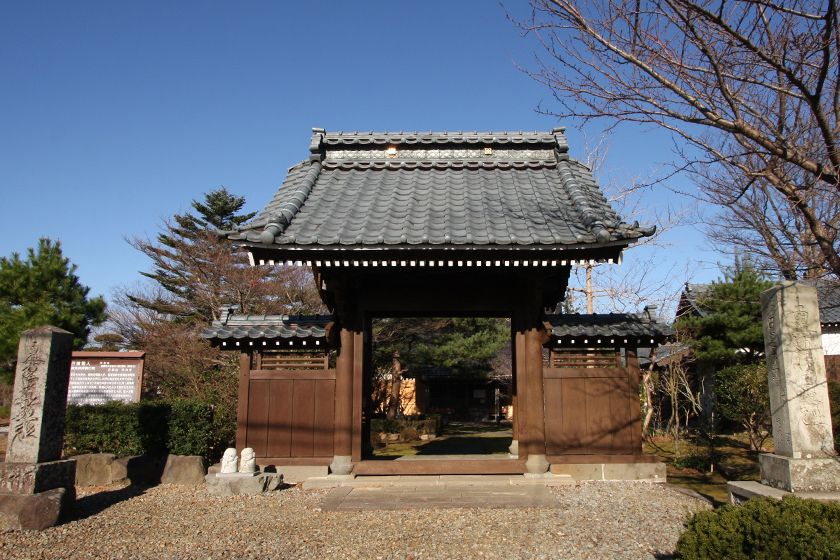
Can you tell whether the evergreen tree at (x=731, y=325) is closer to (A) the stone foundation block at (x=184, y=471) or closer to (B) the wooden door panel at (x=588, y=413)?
(B) the wooden door panel at (x=588, y=413)

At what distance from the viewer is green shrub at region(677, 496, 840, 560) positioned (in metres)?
3.52

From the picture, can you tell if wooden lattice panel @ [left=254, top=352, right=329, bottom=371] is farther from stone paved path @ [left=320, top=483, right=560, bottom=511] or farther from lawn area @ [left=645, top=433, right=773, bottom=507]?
lawn area @ [left=645, top=433, right=773, bottom=507]

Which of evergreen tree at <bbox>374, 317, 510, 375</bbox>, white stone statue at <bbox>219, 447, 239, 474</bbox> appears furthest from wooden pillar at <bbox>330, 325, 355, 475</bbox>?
evergreen tree at <bbox>374, 317, 510, 375</bbox>

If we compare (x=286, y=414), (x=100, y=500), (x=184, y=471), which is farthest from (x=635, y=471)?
(x=100, y=500)

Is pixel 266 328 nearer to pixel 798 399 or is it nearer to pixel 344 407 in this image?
pixel 344 407

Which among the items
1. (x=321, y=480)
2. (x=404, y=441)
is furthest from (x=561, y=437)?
(x=404, y=441)

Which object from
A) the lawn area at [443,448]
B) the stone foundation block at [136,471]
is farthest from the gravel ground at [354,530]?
the lawn area at [443,448]

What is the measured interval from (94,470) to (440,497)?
20.8ft

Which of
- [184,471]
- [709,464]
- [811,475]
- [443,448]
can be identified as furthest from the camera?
[443,448]

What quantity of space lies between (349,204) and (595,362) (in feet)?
15.2

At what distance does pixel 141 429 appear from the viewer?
10.9 m

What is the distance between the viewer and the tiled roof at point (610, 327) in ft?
28.6

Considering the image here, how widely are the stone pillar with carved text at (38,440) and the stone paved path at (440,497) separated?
128 inches

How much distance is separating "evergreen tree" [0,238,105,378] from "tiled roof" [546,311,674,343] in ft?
53.8
